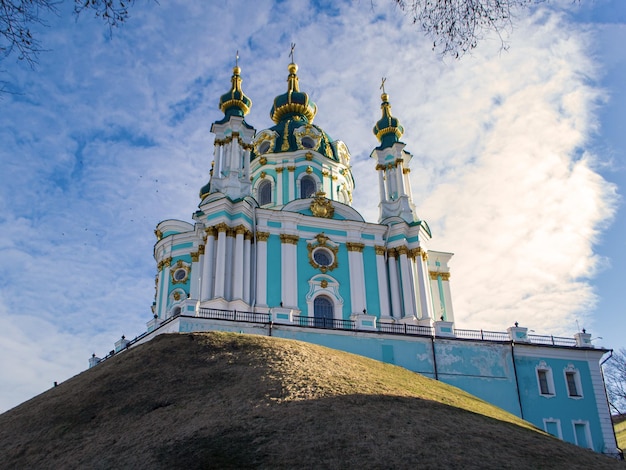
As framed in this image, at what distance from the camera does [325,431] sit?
12617 millimetres

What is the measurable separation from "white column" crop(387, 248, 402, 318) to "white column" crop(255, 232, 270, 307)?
6478 mm

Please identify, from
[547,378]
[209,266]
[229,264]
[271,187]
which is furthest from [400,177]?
[547,378]

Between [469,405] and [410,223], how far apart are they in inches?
659

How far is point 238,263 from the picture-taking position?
94.2ft

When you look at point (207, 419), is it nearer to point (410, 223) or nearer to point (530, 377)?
point (530, 377)

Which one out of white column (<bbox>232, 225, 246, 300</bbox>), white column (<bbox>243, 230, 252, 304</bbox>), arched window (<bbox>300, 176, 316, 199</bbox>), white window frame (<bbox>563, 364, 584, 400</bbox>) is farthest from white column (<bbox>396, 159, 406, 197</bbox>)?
white window frame (<bbox>563, 364, 584, 400</bbox>)

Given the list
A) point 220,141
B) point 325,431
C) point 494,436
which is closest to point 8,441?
point 325,431

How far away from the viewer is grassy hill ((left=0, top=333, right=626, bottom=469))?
11.9 meters

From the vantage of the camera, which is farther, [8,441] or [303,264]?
[303,264]

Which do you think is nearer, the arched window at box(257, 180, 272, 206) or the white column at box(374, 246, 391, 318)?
the white column at box(374, 246, 391, 318)

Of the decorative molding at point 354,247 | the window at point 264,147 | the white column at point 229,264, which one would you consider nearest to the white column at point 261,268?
the white column at point 229,264

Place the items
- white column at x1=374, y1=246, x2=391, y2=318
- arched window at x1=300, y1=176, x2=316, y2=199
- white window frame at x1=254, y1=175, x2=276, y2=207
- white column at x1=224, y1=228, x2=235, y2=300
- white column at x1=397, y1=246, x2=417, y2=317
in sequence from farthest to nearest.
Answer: arched window at x1=300, y1=176, x2=316, y2=199 < white window frame at x1=254, y1=175, x2=276, y2=207 < white column at x1=397, y1=246, x2=417, y2=317 < white column at x1=374, y1=246, x2=391, y2=318 < white column at x1=224, y1=228, x2=235, y2=300

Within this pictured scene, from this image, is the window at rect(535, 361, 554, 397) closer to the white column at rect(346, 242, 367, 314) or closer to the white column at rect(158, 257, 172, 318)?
the white column at rect(346, 242, 367, 314)

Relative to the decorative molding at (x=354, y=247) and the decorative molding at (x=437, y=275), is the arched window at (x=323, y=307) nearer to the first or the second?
the decorative molding at (x=354, y=247)
